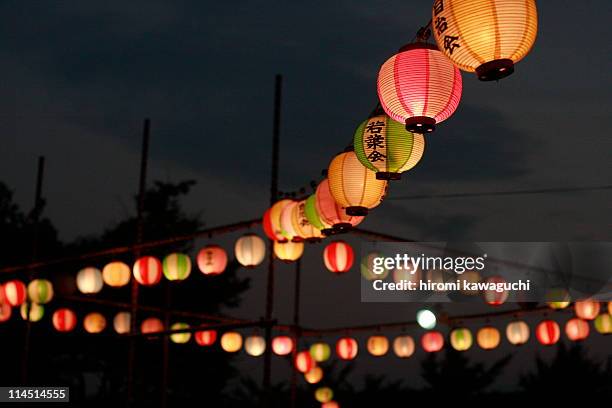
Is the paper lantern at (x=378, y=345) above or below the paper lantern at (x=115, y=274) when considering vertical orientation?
below

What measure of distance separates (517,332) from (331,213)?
331 inches

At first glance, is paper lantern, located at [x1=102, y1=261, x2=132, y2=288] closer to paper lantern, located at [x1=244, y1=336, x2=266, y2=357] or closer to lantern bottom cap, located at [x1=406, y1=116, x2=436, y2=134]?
paper lantern, located at [x1=244, y1=336, x2=266, y2=357]

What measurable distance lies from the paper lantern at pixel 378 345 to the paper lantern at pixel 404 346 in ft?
0.78

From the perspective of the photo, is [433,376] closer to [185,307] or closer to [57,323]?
[185,307]

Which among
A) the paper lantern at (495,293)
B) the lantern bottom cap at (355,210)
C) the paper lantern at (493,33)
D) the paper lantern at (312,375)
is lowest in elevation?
the paper lantern at (312,375)

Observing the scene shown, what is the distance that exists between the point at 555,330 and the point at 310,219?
27.7 ft

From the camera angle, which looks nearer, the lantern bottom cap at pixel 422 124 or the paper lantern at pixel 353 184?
the lantern bottom cap at pixel 422 124

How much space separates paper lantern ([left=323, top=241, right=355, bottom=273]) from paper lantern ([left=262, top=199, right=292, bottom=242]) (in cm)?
187

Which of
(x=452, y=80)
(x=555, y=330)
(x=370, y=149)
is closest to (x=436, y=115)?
(x=452, y=80)

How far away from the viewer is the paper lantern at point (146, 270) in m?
13.1

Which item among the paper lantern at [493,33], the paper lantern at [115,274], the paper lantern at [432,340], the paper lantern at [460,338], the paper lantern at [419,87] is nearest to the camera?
the paper lantern at [493,33]

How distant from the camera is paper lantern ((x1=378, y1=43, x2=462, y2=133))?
18.9 feet

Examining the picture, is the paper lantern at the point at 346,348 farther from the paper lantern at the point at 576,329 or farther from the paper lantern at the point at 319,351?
the paper lantern at the point at 576,329

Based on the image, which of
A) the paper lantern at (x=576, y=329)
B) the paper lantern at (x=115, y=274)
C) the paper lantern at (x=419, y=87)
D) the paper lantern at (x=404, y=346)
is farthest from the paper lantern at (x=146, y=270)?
the paper lantern at (x=576, y=329)
